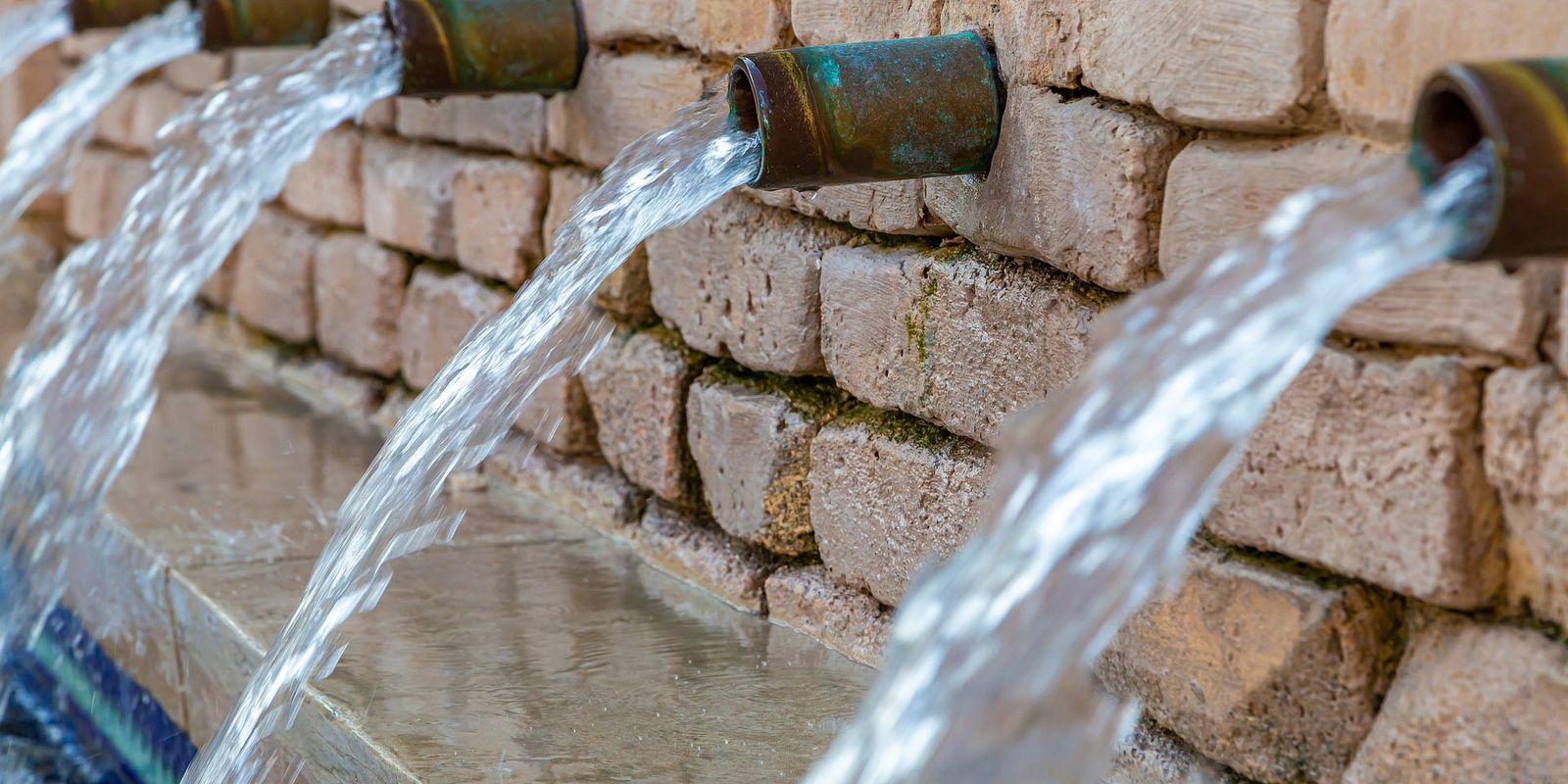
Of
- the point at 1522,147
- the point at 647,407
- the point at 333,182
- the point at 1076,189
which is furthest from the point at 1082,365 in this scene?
the point at 333,182

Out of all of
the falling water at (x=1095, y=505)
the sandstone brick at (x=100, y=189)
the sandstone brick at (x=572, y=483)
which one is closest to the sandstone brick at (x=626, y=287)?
the sandstone brick at (x=572, y=483)

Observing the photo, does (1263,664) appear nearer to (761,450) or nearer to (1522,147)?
(1522,147)

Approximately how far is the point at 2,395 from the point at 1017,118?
241 centimetres

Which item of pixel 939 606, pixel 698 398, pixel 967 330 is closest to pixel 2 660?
pixel 698 398

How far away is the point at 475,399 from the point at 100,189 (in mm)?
3670

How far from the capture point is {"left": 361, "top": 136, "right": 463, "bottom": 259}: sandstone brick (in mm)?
3930

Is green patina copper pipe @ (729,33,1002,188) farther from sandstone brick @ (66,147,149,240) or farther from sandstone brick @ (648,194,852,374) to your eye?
sandstone brick @ (66,147,149,240)

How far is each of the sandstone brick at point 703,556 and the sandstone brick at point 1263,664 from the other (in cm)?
87

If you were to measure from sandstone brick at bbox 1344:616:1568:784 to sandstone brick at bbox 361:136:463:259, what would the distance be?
256 centimetres

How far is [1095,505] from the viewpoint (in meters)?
1.53

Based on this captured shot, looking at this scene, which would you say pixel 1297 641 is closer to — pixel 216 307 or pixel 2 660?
pixel 2 660

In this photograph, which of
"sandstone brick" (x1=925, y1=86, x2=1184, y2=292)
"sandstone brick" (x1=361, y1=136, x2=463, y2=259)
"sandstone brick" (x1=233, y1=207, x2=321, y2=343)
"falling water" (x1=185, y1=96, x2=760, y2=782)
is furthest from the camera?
"sandstone brick" (x1=233, y1=207, x2=321, y2=343)

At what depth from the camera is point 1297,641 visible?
196 centimetres

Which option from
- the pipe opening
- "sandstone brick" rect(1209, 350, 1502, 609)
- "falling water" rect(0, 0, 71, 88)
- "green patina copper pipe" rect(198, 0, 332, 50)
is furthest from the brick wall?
"falling water" rect(0, 0, 71, 88)
